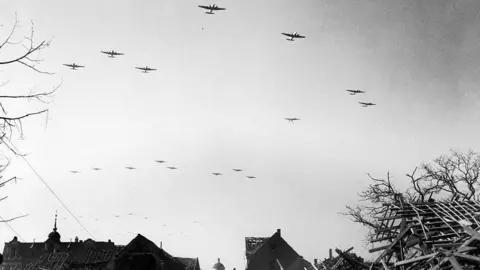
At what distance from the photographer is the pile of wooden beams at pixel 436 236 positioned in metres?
11.3

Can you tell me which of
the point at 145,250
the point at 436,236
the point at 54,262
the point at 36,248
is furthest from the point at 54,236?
the point at 436,236

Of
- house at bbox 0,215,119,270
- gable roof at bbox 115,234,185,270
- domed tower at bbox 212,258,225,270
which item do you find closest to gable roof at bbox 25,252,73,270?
gable roof at bbox 115,234,185,270

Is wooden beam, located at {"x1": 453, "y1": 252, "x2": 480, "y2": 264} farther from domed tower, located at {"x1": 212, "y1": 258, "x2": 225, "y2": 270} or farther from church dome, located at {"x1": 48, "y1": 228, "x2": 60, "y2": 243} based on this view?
church dome, located at {"x1": 48, "y1": 228, "x2": 60, "y2": 243}

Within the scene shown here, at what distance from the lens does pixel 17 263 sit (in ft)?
300

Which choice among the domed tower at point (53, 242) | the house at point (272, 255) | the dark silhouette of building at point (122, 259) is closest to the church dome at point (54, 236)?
the domed tower at point (53, 242)

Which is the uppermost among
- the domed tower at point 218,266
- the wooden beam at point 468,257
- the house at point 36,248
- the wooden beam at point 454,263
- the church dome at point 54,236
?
the wooden beam at point 468,257

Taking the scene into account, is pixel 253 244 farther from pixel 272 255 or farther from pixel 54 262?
pixel 54 262

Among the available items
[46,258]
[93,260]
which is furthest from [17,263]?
[93,260]

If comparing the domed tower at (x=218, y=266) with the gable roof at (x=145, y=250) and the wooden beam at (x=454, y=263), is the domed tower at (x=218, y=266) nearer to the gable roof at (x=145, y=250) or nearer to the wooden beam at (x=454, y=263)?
the gable roof at (x=145, y=250)

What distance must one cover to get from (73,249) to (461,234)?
3494 inches

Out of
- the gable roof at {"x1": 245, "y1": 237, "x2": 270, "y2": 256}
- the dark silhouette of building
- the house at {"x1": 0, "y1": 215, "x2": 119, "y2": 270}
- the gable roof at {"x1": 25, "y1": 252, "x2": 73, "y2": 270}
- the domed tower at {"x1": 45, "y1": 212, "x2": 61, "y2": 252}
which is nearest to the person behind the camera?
the dark silhouette of building

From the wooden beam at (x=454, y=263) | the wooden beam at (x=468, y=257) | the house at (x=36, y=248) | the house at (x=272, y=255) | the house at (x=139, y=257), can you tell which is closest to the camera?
the wooden beam at (x=454, y=263)

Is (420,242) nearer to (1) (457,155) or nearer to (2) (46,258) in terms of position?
(1) (457,155)

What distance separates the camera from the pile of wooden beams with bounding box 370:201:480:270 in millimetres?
11289
